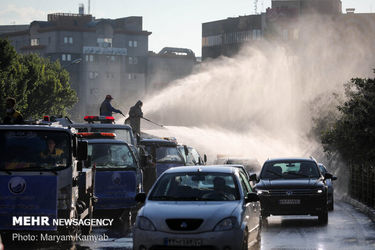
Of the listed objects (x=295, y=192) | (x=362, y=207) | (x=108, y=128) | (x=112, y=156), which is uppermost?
(x=108, y=128)

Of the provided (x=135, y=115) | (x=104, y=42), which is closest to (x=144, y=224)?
(x=135, y=115)

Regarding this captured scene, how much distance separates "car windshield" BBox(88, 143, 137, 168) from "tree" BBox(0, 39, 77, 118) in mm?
48391

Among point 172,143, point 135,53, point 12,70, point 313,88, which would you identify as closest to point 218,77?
point 12,70

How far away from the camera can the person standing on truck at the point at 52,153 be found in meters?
16.5

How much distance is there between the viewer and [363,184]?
31.5m

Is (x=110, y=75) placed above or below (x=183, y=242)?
above

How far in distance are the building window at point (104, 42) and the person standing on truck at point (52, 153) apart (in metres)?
168

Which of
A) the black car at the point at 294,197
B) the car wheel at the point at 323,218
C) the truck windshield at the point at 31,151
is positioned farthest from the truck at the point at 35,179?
the car wheel at the point at 323,218

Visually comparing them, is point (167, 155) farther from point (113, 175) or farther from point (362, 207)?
point (113, 175)

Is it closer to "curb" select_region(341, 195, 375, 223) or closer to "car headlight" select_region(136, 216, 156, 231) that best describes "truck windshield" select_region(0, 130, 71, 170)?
"car headlight" select_region(136, 216, 156, 231)

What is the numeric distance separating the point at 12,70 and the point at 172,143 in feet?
149

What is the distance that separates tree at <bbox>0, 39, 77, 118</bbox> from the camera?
71.9m

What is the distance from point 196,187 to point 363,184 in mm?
16435

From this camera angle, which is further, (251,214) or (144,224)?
(251,214)
